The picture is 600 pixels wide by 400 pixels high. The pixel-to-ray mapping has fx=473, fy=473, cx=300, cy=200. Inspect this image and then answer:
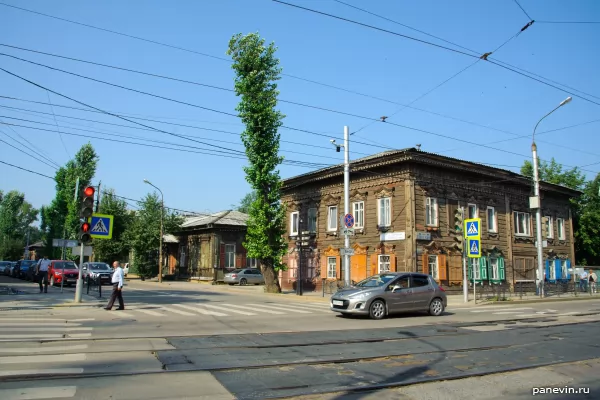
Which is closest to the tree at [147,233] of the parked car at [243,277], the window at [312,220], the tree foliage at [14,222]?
the parked car at [243,277]

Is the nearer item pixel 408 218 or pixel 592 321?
pixel 592 321

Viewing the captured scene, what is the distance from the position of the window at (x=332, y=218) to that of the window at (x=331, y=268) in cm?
215

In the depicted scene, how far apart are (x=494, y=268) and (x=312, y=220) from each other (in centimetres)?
1309

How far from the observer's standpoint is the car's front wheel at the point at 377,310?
50.5 ft

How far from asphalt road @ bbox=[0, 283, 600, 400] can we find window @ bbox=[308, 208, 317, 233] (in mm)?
18834

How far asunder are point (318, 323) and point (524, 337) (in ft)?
18.6

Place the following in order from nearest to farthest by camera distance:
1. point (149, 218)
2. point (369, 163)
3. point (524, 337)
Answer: point (524, 337), point (369, 163), point (149, 218)

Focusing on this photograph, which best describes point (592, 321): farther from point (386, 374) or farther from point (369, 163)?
point (369, 163)

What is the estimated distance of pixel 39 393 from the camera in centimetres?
606

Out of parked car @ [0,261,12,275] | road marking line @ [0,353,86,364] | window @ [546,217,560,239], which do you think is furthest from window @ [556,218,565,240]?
parked car @ [0,261,12,275]

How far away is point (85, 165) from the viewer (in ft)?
186

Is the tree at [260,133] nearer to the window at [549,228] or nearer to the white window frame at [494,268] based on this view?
the white window frame at [494,268]

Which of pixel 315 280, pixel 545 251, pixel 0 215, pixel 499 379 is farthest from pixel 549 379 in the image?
pixel 0 215

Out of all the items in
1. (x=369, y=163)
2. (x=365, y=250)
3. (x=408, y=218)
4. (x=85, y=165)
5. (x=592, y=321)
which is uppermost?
(x=85, y=165)
